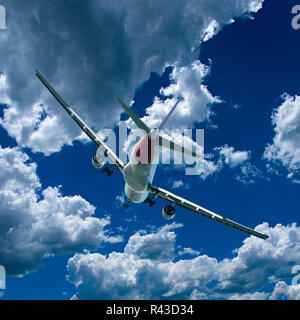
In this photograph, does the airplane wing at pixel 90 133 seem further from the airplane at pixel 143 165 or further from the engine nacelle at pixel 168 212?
the engine nacelle at pixel 168 212

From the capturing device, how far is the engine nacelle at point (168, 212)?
129 feet

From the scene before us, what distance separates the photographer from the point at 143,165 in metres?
31.5

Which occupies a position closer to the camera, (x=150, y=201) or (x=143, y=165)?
(x=143, y=165)

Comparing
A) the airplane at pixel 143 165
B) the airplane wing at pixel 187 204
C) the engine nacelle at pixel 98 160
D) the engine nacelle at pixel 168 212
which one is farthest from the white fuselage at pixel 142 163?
the engine nacelle at pixel 98 160

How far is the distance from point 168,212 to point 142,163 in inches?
478

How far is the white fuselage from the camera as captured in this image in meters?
30.9

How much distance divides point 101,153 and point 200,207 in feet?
65.2

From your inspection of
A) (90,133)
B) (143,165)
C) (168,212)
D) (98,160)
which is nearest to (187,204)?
(168,212)

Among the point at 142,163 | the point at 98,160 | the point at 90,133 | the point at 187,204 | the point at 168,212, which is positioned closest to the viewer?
the point at 142,163

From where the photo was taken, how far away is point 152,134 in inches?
1208

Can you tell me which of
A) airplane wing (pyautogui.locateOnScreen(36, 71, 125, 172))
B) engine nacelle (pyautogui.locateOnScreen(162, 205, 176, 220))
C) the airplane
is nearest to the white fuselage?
the airplane

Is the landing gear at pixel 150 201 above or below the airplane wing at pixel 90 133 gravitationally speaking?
below

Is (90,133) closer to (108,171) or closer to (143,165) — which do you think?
(108,171)

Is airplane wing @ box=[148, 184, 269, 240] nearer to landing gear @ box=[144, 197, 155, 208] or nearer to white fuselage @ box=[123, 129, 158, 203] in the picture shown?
landing gear @ box=[144, 197, 155, 208]
